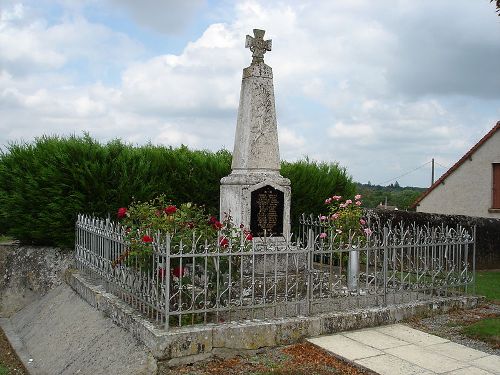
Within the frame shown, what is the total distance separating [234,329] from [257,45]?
589 cm

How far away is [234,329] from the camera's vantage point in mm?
6094

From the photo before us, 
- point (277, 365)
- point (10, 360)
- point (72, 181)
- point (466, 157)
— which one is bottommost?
point (10, 360)

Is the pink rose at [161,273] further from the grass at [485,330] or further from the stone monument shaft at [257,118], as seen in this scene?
the grass at [485,330]

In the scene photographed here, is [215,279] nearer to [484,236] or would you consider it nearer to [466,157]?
[484,236]

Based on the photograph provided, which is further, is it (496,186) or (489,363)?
(496,186)

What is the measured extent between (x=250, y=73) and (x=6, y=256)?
246 inches

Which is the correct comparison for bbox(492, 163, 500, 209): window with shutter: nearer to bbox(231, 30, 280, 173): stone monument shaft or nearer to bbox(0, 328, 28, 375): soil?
bbox(231, 30, 280, 173): stone monument shaft

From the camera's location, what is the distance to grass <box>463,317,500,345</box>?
22.1 feet

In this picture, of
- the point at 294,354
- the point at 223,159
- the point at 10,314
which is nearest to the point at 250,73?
the point at 223,159

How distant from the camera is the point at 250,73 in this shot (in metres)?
9.86

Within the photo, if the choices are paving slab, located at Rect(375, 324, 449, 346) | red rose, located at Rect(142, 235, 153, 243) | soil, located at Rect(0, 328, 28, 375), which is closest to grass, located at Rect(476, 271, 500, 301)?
paving slab, located at Rect(375, 324, 449, 346)

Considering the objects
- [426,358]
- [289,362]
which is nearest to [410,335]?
[426,358]

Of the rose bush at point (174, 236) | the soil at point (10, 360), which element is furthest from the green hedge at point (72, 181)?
the rose bush at point (174, 236)

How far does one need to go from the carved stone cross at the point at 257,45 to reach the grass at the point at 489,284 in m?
6.28
